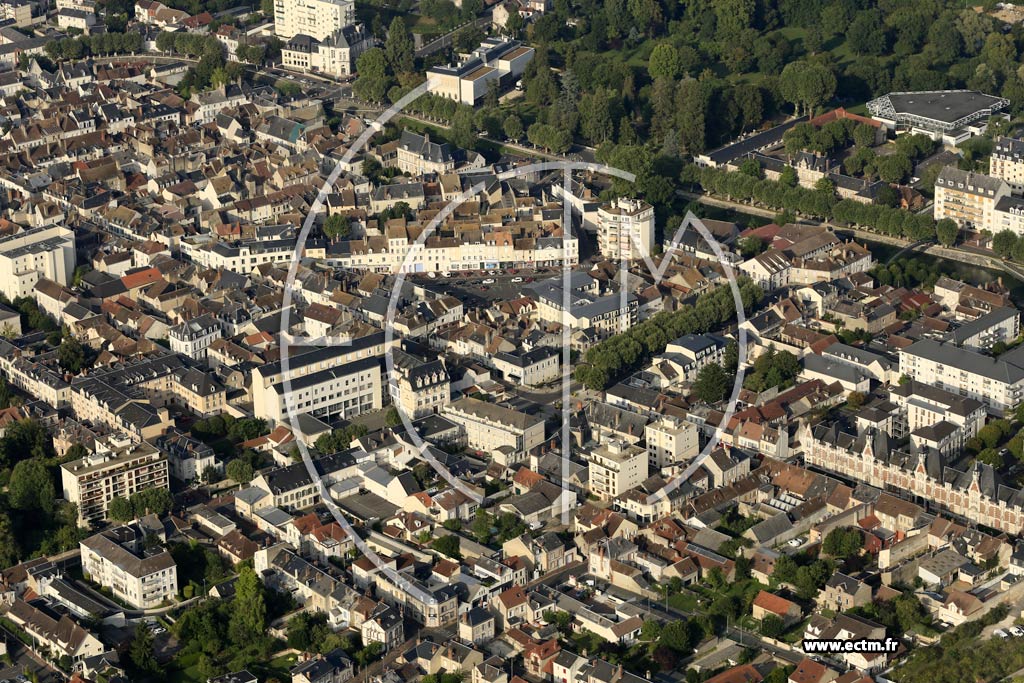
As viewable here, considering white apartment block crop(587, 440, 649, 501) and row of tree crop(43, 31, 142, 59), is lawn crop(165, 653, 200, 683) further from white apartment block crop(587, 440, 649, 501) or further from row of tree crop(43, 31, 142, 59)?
row of tree crop(43, 31, 142, 59)

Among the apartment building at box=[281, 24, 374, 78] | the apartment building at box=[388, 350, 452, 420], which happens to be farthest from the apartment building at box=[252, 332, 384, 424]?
the apartment building at box=[281, 24, 374, 78]

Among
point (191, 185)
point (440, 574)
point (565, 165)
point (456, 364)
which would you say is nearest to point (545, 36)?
point (565, 165)

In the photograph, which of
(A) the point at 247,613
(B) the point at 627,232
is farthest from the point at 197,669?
(B) the point at 627,232

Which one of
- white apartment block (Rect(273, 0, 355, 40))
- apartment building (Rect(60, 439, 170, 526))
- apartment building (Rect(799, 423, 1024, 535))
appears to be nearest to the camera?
apartment building (Rect(799, 423, 1024, 535))

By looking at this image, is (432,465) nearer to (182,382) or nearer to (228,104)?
(182,382)

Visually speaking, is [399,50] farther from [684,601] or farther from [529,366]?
[684,601]
